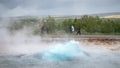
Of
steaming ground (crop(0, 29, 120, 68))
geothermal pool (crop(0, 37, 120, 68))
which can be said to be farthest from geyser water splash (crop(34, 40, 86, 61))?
steaming ground (crop(0, 29, 120, 68))

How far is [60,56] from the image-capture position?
17609 mm

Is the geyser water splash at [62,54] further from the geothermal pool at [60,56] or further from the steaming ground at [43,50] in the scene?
the steaming ground at [43,50]

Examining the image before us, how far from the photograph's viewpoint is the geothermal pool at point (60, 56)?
15266 mm

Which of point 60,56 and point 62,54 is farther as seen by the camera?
point 62,54

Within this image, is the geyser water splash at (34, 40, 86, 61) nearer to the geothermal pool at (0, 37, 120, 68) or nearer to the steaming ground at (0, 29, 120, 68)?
the geothermal pool at (0, 37, 120, 68)

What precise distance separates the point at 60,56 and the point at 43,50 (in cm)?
348

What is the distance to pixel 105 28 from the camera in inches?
1207

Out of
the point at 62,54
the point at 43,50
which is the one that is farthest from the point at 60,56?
the point at 43,50

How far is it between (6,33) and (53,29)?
4.98 m

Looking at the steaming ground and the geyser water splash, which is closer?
the steaming ground

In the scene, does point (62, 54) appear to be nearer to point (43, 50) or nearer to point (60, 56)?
point (60, 56)

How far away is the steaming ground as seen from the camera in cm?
1525

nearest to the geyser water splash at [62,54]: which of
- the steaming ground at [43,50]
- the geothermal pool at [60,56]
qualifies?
the geothermal pool at [60,56]

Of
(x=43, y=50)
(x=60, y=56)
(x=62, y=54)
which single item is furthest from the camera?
(x=43, y=50)
